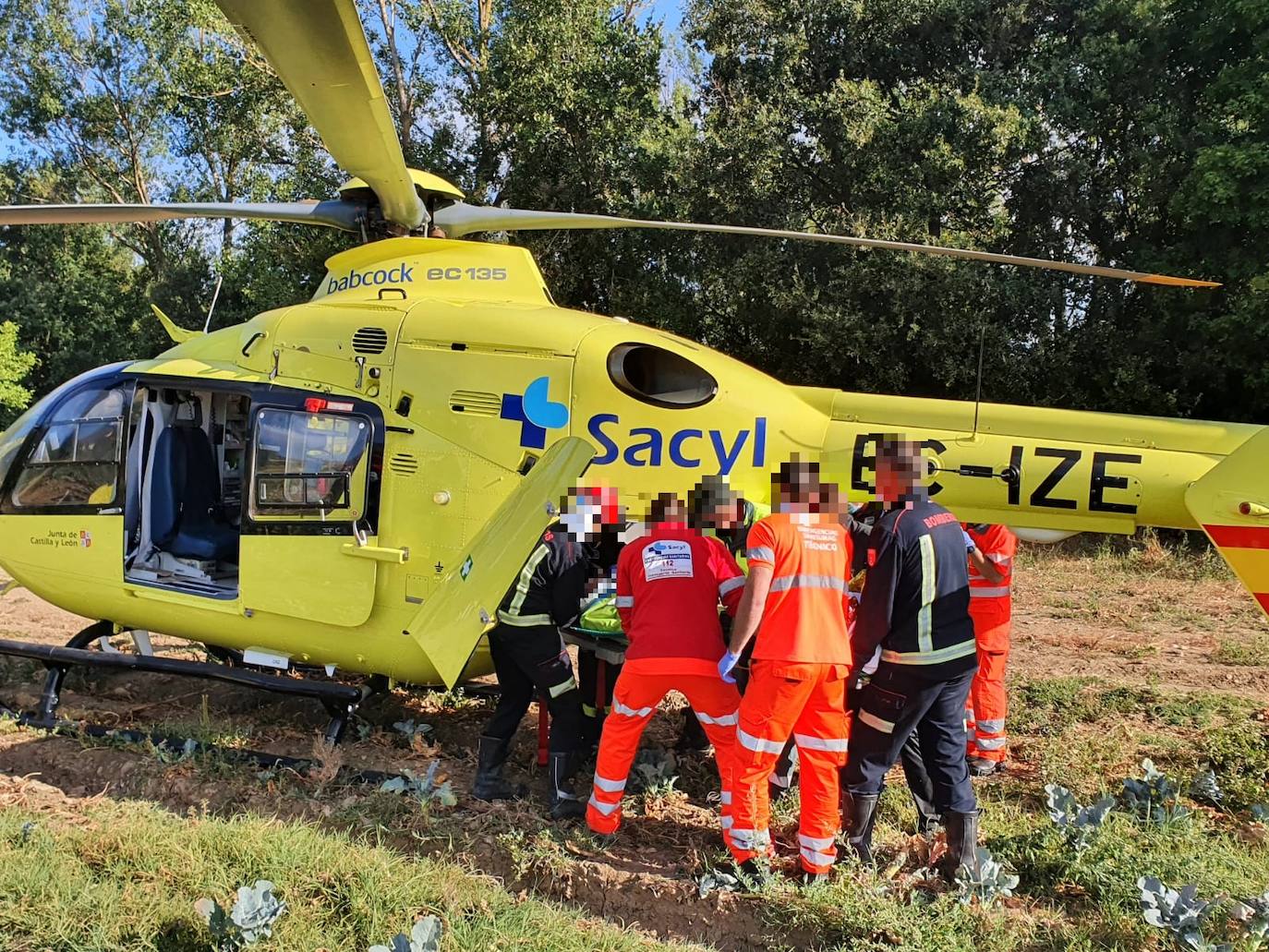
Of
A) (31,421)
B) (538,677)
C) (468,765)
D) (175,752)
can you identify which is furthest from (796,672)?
(31,421)

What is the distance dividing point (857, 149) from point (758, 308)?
296 cm

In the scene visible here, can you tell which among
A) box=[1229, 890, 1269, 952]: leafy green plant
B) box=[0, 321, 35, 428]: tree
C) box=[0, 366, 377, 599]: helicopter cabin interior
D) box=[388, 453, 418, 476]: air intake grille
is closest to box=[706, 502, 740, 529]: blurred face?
box=[388, 453, 418, 476]: air intake grille

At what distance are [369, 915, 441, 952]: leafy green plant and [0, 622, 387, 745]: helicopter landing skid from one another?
2326mm

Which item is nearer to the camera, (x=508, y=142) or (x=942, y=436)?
(x=942, y=436)

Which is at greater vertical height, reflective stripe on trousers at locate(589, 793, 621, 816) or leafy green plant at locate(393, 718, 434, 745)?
reflective stripe on trousers at locate(589, 793, 621, 816)

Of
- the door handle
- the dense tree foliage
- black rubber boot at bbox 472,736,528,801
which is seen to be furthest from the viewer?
the dense tree foliage

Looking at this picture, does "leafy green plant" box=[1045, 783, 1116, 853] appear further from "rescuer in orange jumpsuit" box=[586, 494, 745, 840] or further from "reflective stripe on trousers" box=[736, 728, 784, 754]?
"rescuer in orange jumpsuit" box=[586, 494, 745, 840]

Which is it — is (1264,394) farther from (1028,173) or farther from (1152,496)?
(1152,496)

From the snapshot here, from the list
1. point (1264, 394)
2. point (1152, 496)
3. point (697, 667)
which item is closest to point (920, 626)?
point (697, 667)

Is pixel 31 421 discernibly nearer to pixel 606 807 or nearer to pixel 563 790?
pixel 563 790

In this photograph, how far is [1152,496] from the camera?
14.5 feet

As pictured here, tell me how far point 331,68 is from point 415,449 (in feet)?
7.55

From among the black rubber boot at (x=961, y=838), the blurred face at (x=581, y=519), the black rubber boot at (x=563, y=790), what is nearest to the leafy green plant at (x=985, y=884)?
the black rubber boot at (x=961, y=838)

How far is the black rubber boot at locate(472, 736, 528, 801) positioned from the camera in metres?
4.90
